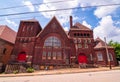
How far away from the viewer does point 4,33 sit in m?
34.2

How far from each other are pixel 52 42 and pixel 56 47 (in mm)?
1704

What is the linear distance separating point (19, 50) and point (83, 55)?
16168 mm

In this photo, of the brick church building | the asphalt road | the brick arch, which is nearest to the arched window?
the brick church building

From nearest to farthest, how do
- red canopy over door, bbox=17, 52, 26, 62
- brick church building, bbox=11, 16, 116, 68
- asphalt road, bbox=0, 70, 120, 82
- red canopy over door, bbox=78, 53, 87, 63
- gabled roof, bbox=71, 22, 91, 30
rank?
asphalt road, bbox=0, 70, 120, 82
brick church building, bbox=11, 16, 116, 68
red canopy over door, bbox=17, 52, 26, 62
red canopy over door, bbox=78, 53, 87, 63
gabled roof, bbox=71, 22, 91, 30

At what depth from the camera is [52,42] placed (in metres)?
33.2

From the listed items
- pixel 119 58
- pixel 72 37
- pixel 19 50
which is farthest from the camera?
pixel 119 58

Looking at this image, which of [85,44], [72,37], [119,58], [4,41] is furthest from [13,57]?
[119,58]

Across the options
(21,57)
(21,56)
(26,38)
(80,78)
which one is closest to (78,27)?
(26,38)

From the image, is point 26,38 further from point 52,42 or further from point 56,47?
point 56,47

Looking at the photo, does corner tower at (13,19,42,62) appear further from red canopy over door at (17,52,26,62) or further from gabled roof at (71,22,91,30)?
gabled roof at (71,22,91,30)

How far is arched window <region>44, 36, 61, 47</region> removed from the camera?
32.9m

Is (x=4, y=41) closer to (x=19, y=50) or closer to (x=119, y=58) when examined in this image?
(x=19, y=50)

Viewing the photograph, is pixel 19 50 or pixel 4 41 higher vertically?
Result: pixel 4 41

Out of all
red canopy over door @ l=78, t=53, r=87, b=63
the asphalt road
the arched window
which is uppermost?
the arched window
